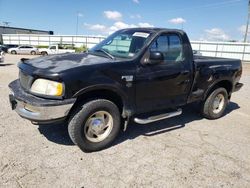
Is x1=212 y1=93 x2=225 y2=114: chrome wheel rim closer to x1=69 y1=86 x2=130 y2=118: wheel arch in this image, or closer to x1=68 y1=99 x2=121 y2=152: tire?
x1=69 y1=86 x2=130 y2=118: wheel arch

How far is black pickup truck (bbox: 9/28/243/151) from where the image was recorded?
10.7 ft

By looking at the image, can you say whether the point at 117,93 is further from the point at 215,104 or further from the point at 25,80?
the point at 215,104

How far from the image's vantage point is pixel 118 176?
3098 millimetres

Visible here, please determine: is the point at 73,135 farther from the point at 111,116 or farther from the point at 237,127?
the point at 237,127

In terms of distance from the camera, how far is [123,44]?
4469 millimetres

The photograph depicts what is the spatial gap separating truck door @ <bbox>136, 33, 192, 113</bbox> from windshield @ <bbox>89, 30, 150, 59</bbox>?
25cm

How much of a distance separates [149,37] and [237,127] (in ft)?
9.64

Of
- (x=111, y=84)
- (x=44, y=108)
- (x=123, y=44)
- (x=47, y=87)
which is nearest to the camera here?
(x=44, y=108)

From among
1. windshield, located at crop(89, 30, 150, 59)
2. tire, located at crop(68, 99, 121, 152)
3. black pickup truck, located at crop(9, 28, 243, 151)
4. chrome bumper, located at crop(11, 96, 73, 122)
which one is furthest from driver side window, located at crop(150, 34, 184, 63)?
chrome bumper, located at crop(11, 96, 73, 122)

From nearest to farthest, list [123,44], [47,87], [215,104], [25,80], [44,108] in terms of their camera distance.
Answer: [44,108] → [47,87] → [25,80] → [123,44] → [215,104]

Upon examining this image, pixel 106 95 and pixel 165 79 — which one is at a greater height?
pixel 165 79

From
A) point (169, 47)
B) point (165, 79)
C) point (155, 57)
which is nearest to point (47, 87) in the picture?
point (155, 57)

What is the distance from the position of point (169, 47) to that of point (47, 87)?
8.06ft

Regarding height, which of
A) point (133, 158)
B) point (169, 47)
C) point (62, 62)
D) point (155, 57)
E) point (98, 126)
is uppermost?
point (169, 47)
